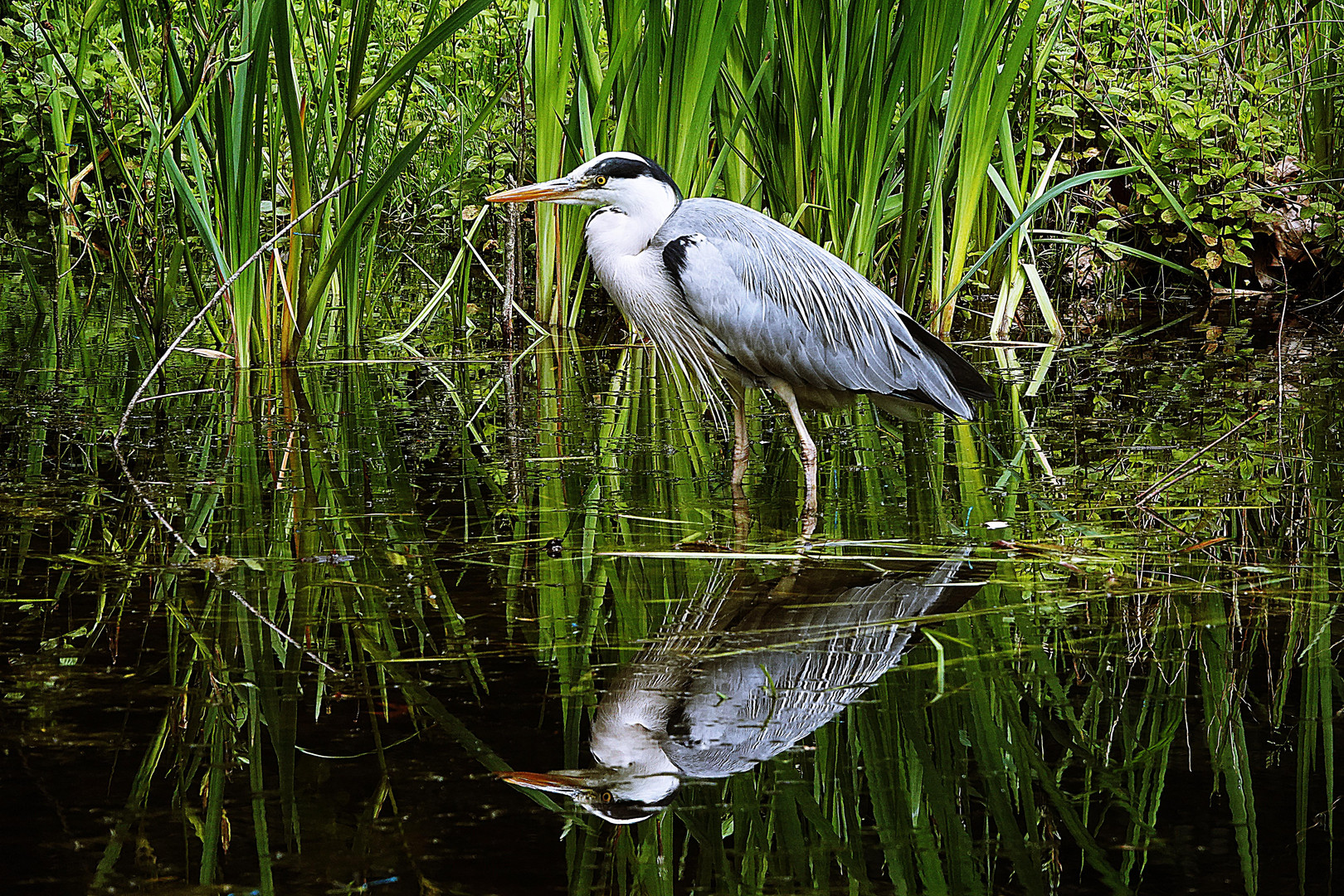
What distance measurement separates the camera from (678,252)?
3.57m

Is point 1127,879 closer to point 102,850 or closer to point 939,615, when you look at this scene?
point 939,615

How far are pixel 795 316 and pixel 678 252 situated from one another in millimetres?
395

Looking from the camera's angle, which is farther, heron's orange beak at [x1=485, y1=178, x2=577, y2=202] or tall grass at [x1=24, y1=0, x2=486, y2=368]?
tall grass at [x1=24, y1=0, x2=486, y2=368]

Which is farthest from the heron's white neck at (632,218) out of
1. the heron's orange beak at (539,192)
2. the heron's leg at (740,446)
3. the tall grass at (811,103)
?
the tall grass at (811,103)

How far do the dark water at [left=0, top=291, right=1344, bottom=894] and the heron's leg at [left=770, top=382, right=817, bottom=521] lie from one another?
6cm

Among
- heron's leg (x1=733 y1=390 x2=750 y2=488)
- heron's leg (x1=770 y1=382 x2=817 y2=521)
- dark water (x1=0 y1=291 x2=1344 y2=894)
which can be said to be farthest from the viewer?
heron's leg (x1=733 y1=390 x2=750 y2=488)

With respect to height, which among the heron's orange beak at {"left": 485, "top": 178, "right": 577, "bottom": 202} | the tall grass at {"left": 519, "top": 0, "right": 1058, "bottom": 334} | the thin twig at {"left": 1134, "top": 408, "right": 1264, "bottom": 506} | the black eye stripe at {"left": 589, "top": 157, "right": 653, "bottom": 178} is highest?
the tall grass at {"left": 519, "top": 0, "right": 1058, "bottom": 334}

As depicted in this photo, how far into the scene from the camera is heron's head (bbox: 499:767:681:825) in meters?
1.64

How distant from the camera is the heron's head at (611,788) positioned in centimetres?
164

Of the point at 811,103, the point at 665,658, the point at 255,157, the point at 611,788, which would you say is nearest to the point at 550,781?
the point at 611,788

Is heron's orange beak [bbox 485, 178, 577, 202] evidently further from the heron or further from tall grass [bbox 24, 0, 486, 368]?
tall grass [bbox 24, 0, 486, 368]

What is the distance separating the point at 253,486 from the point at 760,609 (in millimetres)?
1398

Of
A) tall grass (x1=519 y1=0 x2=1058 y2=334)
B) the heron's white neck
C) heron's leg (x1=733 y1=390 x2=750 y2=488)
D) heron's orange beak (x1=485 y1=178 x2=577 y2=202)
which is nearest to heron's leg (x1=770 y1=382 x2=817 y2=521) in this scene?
heron's leg (x1=733 y1=390 x2=750 y2=488)

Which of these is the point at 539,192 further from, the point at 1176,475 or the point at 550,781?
the point at 550,781
